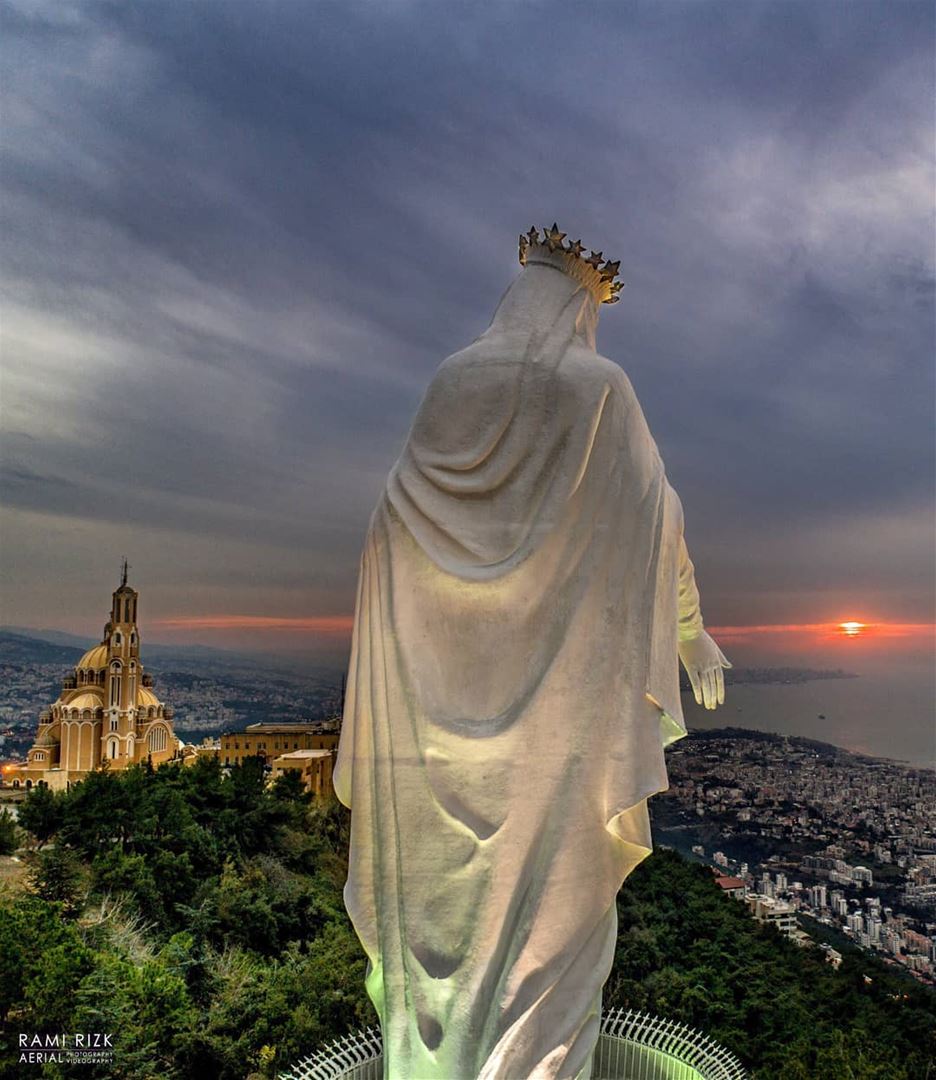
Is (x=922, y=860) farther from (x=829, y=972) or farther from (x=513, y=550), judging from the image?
(x=513, y=550)

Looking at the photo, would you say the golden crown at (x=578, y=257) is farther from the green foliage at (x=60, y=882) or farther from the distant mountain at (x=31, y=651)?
the distant mountain at (x=31, y=651)

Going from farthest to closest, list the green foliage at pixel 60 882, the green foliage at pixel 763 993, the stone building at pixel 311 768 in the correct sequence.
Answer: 1. the stone building at pixel 311 768
2. the green foliage at pixel 60 882
3. the green foliage at pixel 763 993

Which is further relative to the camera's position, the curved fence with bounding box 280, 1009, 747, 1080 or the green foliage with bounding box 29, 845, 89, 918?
the green foliage with bounding box 29, 845, 89, 918

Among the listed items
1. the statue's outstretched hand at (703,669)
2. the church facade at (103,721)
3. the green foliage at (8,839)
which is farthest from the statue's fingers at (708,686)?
the church facade at (103,721)

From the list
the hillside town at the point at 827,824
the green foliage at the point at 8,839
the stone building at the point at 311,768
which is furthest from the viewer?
the stone building at the point at 311,768

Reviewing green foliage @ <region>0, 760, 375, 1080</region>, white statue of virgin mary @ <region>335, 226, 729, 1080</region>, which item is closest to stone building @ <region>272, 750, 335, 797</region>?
green foliage @ <region>0, 760, 375, 1080</region>

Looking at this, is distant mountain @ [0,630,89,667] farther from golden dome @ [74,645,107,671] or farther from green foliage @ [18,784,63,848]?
golden dome @ [74,645,107,671]
